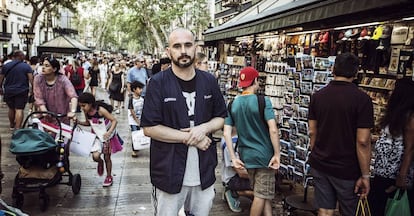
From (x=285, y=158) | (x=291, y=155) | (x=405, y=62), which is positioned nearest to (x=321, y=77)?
(x=291, y=155)

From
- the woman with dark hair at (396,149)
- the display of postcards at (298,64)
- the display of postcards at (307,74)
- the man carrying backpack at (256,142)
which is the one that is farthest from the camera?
the display of postcards at (298,64)

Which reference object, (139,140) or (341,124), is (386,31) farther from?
(139,140)

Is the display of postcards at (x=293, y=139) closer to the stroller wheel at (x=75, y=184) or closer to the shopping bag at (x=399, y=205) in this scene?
the shopping bag at (x=399, y=205)

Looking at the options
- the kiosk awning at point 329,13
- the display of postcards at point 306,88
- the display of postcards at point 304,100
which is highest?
the kiosk awning at point 329,13

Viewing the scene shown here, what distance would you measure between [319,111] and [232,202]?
2148 millimetres

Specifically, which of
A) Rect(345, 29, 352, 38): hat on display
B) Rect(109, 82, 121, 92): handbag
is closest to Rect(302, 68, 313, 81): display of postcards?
Rect(345, 29, 352, 38): hat on display

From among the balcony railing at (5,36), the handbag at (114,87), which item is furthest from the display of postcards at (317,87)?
the balcony railing at (5,36)

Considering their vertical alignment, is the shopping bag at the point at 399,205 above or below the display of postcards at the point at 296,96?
below

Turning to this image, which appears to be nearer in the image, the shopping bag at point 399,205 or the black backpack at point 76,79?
the shopping bag at point 399,205

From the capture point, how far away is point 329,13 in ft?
17.0

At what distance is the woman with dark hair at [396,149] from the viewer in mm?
3670

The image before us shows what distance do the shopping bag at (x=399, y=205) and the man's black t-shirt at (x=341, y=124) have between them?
0.64m

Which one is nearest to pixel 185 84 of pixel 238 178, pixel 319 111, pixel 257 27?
pixel 319 111

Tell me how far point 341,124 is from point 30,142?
3.56 m
